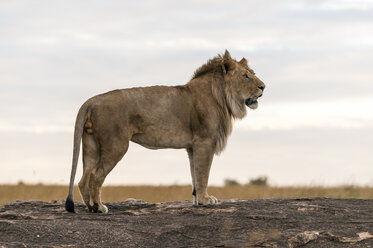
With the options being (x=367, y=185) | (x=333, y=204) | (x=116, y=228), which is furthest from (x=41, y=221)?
(x=367, y=185)

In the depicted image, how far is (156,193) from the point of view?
16.6 metres

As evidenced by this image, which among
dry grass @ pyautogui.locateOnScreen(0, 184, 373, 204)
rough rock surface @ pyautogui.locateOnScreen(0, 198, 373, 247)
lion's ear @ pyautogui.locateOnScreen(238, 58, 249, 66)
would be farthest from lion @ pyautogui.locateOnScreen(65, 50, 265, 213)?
dry grass @ pyautogui.locateOnScreen(0, 184, 373, 204)

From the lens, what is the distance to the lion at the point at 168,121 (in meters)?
7.90

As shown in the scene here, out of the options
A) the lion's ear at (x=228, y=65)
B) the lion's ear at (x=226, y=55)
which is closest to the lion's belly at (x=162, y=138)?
the lion's ear at (x=228, y=65)

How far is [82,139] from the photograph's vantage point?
27.0 feet

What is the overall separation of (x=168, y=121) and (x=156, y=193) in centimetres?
866

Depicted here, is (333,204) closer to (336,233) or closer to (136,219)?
(336,233)

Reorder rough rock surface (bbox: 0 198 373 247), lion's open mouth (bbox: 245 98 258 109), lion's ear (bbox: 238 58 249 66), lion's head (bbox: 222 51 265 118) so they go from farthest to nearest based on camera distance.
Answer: lion's ear (bbox: 238 58 249 66) < lion's open mouth (bbox: 245 98 258 109) < lion's head (bbox: 222 51 265 118) < rough rock surface (bbox: 0 198 373 247)

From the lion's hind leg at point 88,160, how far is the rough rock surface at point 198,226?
28cm

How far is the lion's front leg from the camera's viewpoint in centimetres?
819

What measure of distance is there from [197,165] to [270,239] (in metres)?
1.66

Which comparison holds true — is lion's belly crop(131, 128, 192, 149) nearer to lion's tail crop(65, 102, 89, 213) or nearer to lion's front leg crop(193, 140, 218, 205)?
lion's front leg crop(193, 140, 218, 205)

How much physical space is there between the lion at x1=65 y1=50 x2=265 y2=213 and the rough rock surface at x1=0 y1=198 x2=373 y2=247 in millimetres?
507

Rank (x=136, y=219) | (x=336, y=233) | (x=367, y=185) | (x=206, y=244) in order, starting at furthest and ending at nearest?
1. (x=367, y=185)
2. (x=136, y=219)
3. (x=336, y=233)
4. (x=206, y=244)
